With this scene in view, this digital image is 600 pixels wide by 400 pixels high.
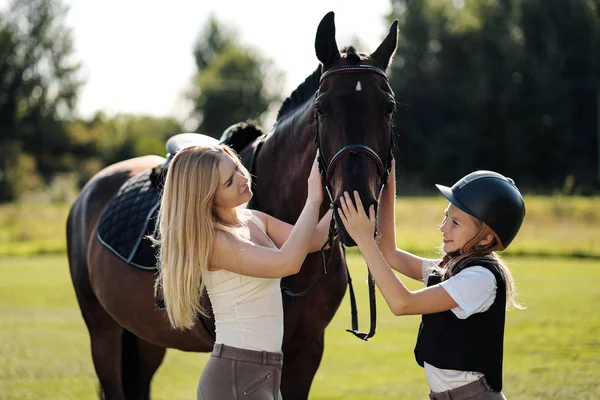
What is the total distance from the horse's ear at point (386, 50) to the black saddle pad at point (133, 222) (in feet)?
5.43

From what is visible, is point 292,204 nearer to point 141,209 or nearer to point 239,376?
point 239,376

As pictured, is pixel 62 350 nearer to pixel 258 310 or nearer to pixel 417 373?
pixel 417 373

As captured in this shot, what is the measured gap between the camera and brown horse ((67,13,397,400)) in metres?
2.92

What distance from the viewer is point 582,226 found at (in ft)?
69.1

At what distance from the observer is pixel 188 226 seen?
113 inches

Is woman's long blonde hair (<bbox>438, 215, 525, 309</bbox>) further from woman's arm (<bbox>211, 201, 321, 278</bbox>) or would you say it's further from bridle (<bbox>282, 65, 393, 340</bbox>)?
woman's arm (<bbox>211, 201, 321, 278</bbox>)

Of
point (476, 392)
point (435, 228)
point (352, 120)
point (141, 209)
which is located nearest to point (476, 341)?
point (476, 392)

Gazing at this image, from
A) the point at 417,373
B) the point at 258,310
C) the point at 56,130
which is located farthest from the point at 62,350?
the point at 56,130

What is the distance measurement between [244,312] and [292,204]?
76cm

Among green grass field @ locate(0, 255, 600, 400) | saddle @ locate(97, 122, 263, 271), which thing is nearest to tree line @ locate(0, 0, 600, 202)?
green grass field @ locate(0, 255, 600, 400)

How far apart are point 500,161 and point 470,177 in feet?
126

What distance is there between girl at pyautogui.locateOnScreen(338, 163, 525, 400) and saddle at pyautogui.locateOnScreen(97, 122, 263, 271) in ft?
4.94

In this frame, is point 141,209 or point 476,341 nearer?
point 476,341

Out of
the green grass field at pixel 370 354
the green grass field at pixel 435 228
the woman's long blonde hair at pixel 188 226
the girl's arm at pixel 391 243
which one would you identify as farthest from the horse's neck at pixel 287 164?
the green grass field at pixel 435 228
